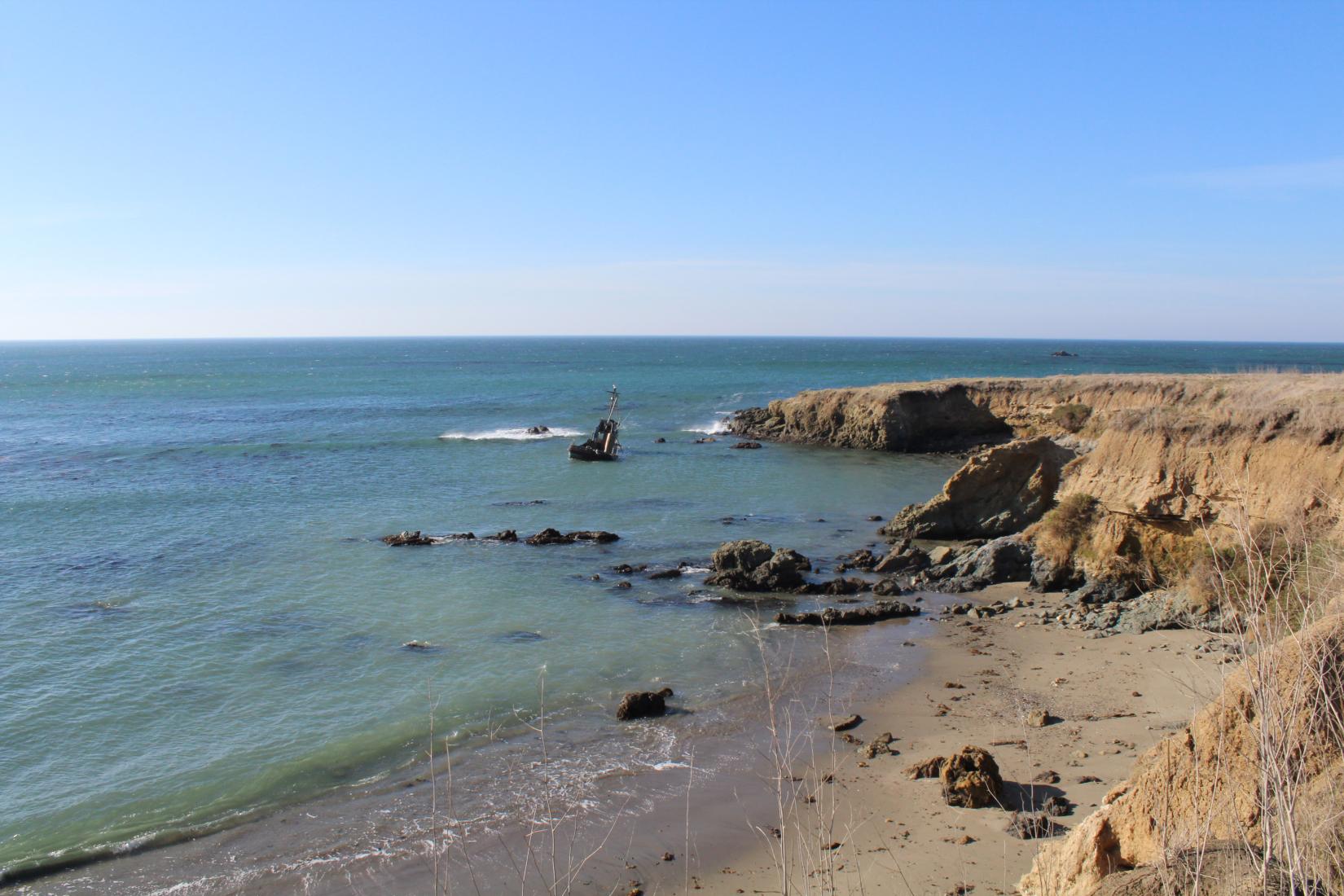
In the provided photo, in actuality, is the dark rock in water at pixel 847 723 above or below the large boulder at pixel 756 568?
below

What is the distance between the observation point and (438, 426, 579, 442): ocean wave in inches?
2152

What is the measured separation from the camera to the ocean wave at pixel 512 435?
179ft

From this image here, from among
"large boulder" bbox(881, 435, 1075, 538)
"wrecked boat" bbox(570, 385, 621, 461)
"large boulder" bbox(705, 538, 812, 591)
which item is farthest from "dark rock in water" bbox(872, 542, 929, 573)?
"wrecked boat" bbox(570, 385, 621, 461)

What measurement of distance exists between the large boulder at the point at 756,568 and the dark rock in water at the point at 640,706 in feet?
24.4

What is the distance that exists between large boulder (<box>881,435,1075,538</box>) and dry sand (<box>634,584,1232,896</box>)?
264 inches

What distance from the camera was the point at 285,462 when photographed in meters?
44.6

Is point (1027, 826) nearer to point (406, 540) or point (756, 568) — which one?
point (756, 568)

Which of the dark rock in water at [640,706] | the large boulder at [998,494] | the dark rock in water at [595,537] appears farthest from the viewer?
the dark rock in water at [595,537]

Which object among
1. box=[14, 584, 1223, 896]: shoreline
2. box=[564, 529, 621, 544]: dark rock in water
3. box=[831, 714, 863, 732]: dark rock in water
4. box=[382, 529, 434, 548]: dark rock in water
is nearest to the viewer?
box=[14, 584, 1223, 896]: shoreline

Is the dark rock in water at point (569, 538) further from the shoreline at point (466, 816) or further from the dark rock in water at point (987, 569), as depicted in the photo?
the shoreline at point (466, 816)

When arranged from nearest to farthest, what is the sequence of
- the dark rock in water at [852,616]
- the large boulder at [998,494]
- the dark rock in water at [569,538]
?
the dark rock in water at [852,616]
the large boulder at [998,494]
the dark rock in water at [569,538]

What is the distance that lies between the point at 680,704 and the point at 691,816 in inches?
161

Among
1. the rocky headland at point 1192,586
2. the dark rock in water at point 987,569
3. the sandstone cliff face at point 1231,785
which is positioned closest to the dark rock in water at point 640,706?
the rocky headland at point 1192,586

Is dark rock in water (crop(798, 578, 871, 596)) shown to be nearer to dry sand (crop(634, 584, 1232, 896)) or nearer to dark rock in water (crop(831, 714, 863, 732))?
dry sand (crop(634, 584, 1232, 896))
